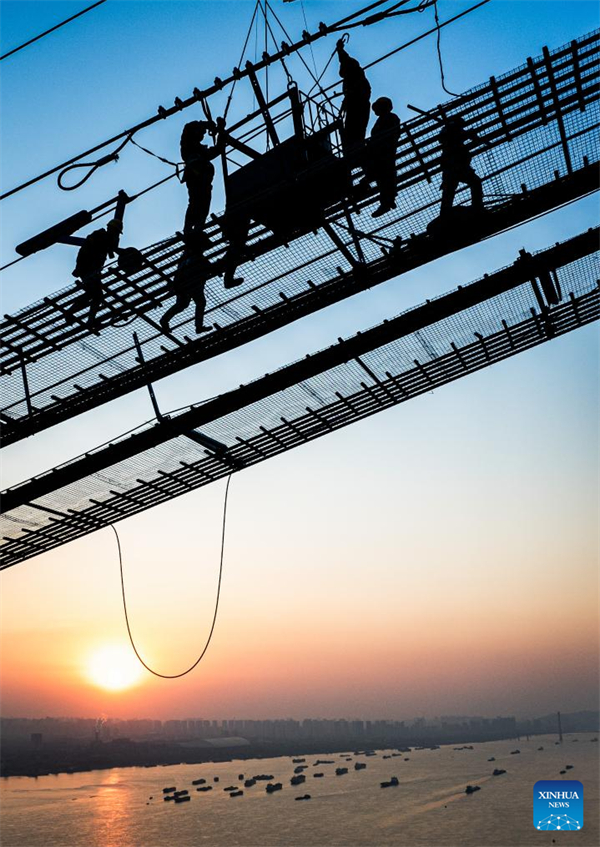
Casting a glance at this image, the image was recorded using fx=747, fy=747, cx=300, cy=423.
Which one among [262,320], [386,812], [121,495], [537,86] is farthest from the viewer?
[386,812]

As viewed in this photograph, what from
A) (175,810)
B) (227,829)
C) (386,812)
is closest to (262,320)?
(227,829)

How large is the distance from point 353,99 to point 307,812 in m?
91.9

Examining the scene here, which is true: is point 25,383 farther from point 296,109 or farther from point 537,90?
point 537,90

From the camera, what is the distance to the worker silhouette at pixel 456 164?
7.93 metres

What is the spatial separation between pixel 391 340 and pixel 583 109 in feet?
10.5

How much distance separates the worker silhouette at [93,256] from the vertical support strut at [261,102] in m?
2.15

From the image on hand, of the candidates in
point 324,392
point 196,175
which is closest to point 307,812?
point 324,392

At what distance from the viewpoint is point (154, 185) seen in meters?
8.98

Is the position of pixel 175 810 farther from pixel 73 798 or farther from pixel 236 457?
pixel 236 457

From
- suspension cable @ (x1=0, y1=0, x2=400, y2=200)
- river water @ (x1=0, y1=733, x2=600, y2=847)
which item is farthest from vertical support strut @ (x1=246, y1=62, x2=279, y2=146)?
river water @ (x1=0, y1=733, x2=600, y2=847)

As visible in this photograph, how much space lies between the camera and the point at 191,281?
335 inches

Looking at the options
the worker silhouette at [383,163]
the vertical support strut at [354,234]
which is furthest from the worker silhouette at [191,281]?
the worker silhouette at [383,163]

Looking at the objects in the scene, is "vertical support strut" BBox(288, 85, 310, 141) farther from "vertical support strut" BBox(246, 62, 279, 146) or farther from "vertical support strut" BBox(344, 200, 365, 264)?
"vertical support strut" BBox(344, 200, 365, 264)

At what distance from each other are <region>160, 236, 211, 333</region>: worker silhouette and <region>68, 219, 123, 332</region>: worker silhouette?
34.0 inches
